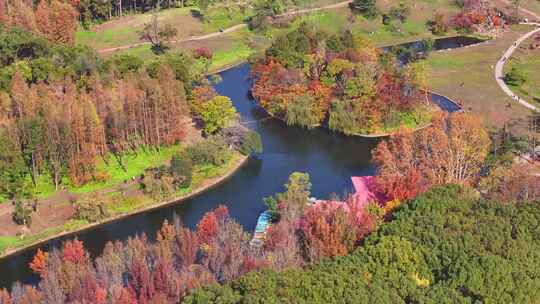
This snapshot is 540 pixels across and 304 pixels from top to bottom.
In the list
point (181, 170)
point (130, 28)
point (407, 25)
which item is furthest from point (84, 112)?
point (407, 25)

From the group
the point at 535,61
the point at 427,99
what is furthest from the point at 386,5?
the point at 427,99

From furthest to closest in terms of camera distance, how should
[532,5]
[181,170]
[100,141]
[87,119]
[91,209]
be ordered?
[532,5], [100,141], [87,119], [181,170], [91,209]

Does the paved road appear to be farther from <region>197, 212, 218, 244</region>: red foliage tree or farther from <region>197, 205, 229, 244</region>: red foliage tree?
<region>197, 212, 218, 244</region>: red foliage tree

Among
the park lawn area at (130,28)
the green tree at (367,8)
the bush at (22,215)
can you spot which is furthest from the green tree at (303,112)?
the green tree at (367,8)

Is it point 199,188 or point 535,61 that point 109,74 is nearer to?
point 199,188

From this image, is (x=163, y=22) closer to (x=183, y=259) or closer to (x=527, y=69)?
(x=527, y=69)

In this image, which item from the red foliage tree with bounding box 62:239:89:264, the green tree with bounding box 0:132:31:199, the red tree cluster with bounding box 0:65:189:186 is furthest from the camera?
the red tree cluster with bounding box 0:65:189:186

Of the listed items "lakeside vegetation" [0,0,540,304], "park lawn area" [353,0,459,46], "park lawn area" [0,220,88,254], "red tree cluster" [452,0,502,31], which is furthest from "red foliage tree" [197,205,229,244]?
"red tree cluster" [452,0,502,31]
